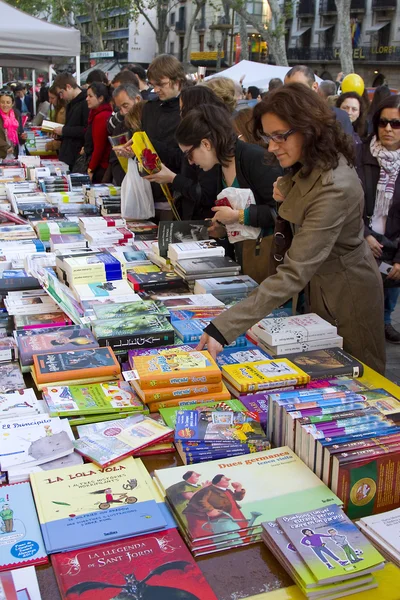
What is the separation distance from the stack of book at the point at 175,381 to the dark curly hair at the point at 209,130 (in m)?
1.32

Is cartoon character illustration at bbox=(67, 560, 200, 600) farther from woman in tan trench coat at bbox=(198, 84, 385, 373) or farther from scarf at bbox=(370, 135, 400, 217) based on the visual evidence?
scarf at bbox=(370, 135, 400, 217)

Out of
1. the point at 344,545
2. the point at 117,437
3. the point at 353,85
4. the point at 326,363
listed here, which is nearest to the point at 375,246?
the point at 326,363

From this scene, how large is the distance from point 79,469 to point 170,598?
477 mm

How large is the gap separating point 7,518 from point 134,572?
0.33 meters

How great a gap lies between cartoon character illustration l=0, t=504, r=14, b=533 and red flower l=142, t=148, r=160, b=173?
8.27ft

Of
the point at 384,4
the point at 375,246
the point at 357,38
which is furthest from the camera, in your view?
the point at 357,38

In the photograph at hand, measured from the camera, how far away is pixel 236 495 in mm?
1489

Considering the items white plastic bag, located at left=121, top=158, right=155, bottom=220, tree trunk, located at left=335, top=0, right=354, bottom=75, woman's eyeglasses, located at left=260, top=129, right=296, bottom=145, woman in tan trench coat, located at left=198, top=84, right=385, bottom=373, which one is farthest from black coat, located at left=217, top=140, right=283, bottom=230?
tree trunk, located at left=335, top=0, right=354, bottom=75

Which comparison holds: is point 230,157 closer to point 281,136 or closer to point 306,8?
point 281,136

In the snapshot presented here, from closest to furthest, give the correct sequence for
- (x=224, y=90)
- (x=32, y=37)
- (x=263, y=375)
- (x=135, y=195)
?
(x=263, y=375), (x=224, y=90), (x=135, y=195), (x=32, y=37)

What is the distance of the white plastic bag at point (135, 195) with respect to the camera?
403cm

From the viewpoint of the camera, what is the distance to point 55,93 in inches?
289

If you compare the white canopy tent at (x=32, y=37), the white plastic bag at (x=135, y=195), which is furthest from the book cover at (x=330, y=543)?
the white canopy tent at (x=32, y=37)

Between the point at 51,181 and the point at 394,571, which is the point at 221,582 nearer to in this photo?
the point at 394,571
